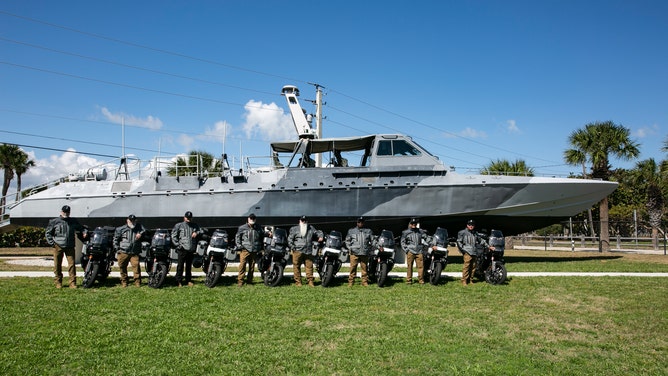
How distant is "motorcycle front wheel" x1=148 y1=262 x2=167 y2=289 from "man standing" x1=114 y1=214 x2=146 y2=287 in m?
0.56

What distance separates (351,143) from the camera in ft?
60.2

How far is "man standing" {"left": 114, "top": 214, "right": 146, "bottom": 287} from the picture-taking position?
12.0m

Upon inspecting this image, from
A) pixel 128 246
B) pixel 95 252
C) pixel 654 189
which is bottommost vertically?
pixel 95 252

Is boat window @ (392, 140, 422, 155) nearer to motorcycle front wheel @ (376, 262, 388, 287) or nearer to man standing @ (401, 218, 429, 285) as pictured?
man standing @ (401, 218, 429, 285)

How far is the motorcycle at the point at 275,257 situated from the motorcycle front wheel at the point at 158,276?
2.48 metres

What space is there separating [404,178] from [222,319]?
33.0ft

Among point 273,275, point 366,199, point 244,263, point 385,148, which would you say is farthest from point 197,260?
point 385,148

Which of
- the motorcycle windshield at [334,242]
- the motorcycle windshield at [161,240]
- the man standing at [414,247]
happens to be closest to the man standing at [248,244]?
the motorcycle windshield at [161,240]

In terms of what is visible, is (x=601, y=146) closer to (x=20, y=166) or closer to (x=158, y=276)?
(x=158, y=276)

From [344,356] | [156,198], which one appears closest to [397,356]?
[344,356]

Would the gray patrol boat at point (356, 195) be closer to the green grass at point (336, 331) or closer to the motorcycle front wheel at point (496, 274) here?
the motorcycle front wheel at point (496, 274)

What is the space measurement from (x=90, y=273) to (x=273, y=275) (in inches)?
182

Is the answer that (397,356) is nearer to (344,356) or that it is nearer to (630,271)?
(344,356)

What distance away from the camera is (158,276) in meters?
11.8
